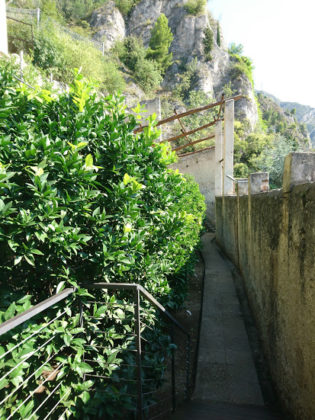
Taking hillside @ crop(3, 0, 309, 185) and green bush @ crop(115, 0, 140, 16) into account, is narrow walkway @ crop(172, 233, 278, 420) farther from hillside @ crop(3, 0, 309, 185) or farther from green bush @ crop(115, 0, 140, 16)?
green bush @ crop(115, 0, 140, 16)

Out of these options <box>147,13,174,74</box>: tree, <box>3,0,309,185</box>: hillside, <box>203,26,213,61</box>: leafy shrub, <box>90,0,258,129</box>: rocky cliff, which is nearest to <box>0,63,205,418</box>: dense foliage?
<box>3,0,309,185</box>: hillside

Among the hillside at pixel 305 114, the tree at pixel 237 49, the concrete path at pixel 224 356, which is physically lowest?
the concrete path at pixel 224 356

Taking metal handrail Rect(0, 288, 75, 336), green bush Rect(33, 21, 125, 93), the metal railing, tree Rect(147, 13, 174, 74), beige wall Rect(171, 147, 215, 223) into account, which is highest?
tree Rect(147, 13, 174, 74)

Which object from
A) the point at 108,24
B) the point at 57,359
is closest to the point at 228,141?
the point at 57,359

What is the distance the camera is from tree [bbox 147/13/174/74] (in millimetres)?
33438

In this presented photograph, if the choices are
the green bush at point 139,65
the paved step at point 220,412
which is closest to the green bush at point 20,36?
the green bush at point 139,65

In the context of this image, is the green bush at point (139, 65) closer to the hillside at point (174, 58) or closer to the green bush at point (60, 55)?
the hillside at point (174, 58)

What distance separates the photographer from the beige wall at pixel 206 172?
14742 millimetres

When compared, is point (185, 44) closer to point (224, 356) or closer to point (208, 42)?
point (208, 42)

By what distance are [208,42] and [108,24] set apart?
48.1 feet

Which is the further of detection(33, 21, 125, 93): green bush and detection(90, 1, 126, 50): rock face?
detection(90, 1, 126, 50): rock face

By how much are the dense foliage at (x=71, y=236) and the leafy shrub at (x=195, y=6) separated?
4618cm

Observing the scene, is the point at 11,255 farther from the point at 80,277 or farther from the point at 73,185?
the point at 73,185

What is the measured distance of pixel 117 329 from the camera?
2129 millimetres
